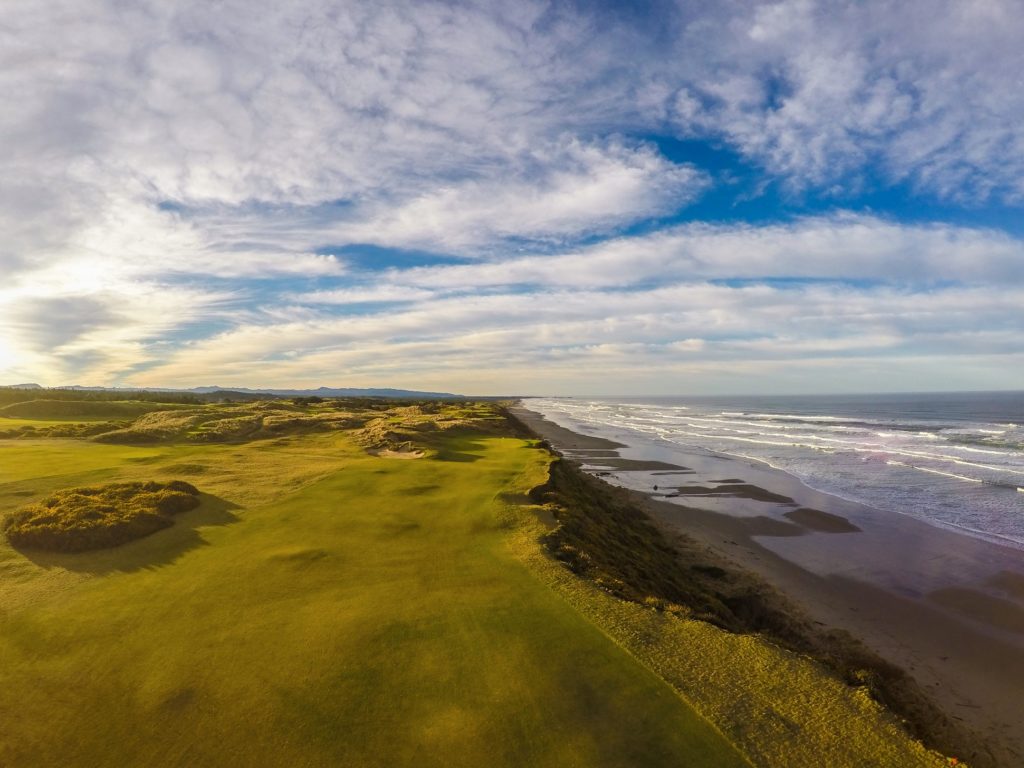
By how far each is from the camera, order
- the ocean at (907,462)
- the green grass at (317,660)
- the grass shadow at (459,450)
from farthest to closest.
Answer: the ocean at (907,462), the grass shadow at (459,450), the green grass at (317,660)

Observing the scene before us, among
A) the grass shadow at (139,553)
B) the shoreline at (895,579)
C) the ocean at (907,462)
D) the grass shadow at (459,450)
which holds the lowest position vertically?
the shoreline at (895,579)

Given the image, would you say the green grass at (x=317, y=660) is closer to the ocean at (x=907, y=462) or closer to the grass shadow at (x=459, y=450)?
the grass shadow at (x=459, y=450)

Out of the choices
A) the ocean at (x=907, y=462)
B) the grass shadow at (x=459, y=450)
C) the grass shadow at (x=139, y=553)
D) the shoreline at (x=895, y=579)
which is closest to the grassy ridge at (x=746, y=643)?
the shoreline at (x=895, y=579)

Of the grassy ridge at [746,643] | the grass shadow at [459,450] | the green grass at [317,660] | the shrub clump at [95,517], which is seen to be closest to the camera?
the green grass at [317,660]

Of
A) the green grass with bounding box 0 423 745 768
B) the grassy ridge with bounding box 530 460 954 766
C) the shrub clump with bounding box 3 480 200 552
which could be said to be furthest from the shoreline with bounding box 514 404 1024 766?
the shrub clump with bounding box 3 480 200 552

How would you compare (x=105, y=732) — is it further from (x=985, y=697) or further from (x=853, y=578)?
(x=853, y=578)

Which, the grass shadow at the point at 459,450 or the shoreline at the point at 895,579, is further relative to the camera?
the grass shadow at the point at 459,450
